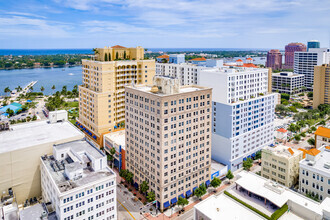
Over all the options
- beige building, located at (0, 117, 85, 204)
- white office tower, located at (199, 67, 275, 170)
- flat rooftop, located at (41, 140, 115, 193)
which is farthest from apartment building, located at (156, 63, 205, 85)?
beige building, located at (0, 117, 85, 204)

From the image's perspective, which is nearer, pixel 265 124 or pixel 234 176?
pixel 234 176

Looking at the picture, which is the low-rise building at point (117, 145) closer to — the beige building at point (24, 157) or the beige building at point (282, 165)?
the beige building at point (24, 157)

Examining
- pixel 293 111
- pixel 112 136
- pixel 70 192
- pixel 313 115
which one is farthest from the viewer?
pixel 293 111

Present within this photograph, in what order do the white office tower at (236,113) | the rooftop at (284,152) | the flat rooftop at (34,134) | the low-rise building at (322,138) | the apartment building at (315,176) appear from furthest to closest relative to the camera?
the low-rise building at (322,138) → the white office tower at (236,113) → the rooftop at (284,152) → the flat rooftop at (34,134) → the apartment building at (315,176)

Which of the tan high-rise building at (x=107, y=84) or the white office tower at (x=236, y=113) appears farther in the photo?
the tan high-rise building at (x=107, y=84)

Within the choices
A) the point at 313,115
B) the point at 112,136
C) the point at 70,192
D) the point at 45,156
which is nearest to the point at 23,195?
the point at 45,156

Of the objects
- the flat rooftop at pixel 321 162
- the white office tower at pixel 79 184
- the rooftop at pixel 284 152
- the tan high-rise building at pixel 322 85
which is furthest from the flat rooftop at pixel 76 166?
the tan high-rise building at pixel 322 85

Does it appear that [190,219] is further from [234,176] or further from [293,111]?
[293,111]
